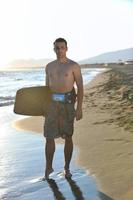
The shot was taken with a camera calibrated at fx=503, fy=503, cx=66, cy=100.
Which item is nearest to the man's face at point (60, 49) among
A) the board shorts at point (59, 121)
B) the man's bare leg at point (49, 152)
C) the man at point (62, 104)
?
the man at point (62, 104)

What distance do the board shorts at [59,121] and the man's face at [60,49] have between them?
619 mm

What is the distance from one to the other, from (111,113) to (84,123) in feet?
3.36

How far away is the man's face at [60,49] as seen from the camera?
6.34 m

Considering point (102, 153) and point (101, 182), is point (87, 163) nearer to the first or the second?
point (102, 153)

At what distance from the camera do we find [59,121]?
6465 mm

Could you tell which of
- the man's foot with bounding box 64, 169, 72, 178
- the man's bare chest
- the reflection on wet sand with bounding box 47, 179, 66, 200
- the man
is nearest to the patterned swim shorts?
the man

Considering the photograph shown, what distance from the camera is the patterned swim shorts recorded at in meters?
6.45

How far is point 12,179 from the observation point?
6352 millimetres

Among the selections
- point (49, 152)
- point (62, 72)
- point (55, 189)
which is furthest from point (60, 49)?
point (55, 189)

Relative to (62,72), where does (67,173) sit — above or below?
below

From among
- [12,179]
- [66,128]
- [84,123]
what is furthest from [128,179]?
[84,123]

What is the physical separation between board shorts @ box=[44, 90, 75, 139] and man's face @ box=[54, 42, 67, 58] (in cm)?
62

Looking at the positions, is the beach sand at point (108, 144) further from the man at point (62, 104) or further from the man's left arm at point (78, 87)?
the man's left arm at point (78, 87)

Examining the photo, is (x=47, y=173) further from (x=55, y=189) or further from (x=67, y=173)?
(x=55, y=189)
